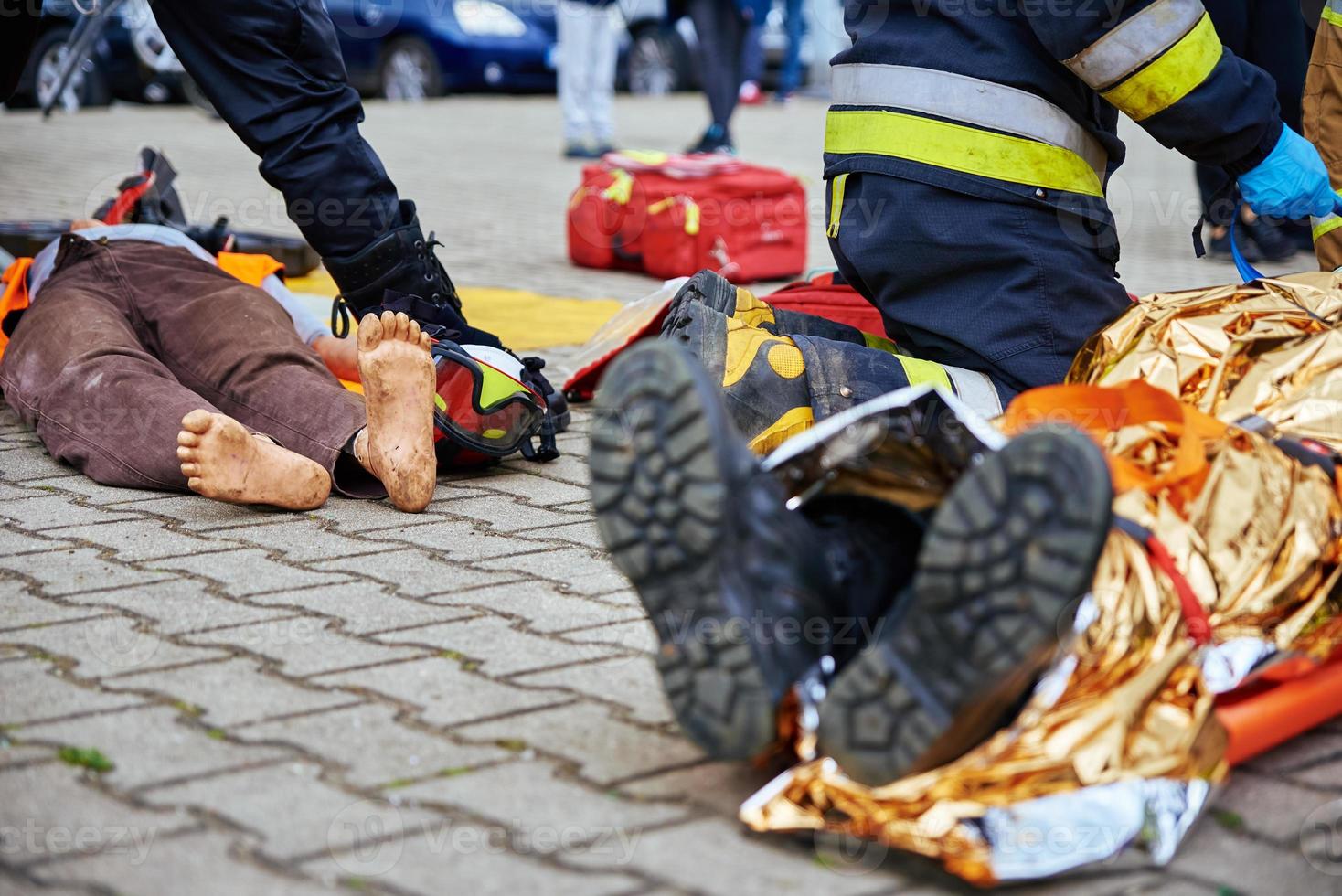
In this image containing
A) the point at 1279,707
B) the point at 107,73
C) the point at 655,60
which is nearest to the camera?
the point at 1279,707

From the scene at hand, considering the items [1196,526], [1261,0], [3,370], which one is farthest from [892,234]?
[1261,0]

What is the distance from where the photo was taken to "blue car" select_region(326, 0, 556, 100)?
13.0 metres

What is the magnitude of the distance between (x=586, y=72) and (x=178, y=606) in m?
7.06

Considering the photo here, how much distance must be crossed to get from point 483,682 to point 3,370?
162cm

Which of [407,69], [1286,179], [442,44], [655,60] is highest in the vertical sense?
[1286,179]

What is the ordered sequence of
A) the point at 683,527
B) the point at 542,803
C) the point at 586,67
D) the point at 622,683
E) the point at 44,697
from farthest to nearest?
the point at 586,67, the point at 622,683, the point at 44,697, the point at 542,803, the point at 683,527

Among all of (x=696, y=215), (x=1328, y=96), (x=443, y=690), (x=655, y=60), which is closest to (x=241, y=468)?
(x=443, y=690)

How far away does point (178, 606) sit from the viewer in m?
2.18

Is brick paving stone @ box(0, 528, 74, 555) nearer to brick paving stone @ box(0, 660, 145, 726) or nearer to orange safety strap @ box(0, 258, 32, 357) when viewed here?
brick paving stone @ box(0, 660, 145, 726)

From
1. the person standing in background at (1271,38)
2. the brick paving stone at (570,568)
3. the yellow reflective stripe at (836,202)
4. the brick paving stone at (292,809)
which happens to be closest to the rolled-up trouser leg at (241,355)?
the brick paving stone at (570,568)

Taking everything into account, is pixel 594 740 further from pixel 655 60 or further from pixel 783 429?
pixel 655 60

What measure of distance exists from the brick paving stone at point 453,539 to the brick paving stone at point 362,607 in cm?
22

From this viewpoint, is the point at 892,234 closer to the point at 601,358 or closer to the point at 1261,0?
the point at 601,358

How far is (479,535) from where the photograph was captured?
102 inches
